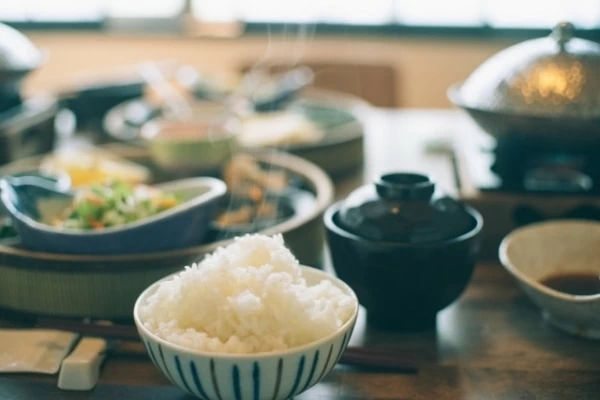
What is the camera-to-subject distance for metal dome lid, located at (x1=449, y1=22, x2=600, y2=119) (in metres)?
1.36

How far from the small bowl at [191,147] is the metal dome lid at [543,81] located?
54 cm

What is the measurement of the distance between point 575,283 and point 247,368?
652 mm

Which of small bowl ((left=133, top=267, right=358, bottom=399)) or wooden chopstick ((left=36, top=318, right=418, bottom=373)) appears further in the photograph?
wooden chopstick ((left=36, top=318, right=418, bottom=373))

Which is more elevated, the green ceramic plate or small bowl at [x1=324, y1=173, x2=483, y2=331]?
small bowl at [x1=324, y1=173, x2=483, y2=331]

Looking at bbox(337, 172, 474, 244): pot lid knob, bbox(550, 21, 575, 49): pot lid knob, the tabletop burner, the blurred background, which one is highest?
bbox(550, 21, 575, 49): pot lid knob

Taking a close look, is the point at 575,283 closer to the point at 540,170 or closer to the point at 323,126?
the point at 540,170

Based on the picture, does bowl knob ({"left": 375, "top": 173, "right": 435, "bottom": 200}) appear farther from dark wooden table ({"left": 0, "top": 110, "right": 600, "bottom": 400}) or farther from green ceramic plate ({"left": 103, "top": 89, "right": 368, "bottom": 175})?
green ceramic plate ({"left": 103, "top": 89, "right": 368, "bottom": 175})

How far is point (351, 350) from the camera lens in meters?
1.06

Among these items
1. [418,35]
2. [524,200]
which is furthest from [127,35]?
[524,200]

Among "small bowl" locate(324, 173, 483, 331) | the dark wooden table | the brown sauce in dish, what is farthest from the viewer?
the brown sauce in dish

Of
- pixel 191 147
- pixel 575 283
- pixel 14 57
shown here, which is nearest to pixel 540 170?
pixel 575 283

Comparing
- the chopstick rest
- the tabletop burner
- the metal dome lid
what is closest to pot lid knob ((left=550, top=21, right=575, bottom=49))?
the metal dome lid

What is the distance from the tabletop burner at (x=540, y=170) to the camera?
4.71 feet

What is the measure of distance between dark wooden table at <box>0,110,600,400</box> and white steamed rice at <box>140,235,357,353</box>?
0.14m
